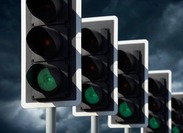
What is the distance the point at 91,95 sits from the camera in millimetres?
8188

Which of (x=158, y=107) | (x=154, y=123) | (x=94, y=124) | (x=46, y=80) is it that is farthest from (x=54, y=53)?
(x=154, y=123)

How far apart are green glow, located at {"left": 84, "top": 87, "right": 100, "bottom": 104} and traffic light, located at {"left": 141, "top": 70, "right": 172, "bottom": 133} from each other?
14.0ft

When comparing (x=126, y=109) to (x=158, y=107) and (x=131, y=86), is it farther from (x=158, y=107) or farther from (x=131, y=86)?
(x=158, y=107)

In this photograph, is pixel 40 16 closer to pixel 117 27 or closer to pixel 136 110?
pixel 117 27

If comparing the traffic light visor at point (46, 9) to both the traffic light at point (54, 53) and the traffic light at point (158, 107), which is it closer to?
the traffic light at point (54, 53)

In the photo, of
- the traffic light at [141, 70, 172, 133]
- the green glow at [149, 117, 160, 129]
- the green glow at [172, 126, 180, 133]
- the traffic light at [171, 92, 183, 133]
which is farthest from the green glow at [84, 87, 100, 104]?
the green glow at [172, 126, 180, 133]

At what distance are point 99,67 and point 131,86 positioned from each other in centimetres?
182

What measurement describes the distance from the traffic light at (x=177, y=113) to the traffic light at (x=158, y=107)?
172 centimetres

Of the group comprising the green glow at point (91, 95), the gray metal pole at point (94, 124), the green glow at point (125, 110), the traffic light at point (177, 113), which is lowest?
the traffic light at point (177, 113)

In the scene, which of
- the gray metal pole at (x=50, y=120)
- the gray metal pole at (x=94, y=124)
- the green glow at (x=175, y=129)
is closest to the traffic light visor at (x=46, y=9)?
the gray metal pole at (x=50, y=120)

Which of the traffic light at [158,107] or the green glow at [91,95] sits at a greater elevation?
the green glow at [91,95]

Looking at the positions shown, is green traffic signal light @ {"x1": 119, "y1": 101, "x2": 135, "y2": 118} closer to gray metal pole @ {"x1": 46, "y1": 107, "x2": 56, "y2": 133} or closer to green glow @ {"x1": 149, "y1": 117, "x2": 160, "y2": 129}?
green glow @ {"x1": 149, "y1": 117, "x2": 160, "y2": 129}

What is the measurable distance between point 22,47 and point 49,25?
18.7 inches

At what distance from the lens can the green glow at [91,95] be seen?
8.12 meters
